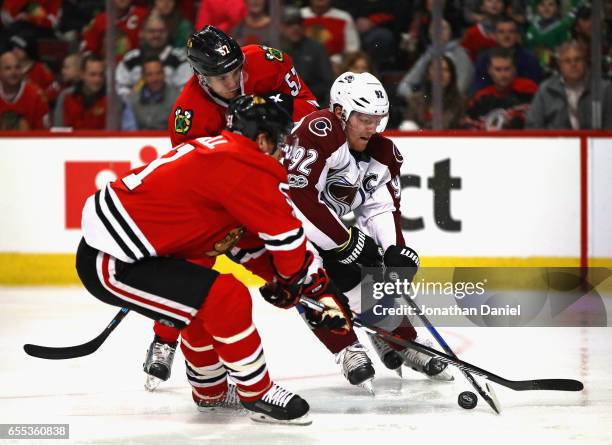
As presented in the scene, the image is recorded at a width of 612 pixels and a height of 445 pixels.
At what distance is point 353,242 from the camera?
3.70 meters

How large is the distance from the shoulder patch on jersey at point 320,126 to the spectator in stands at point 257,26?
7.56 ft

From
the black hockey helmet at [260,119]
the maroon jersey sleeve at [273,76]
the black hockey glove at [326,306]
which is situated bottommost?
the black hockey glove at [326,306]

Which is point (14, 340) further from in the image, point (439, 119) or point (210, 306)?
point (439, 119)

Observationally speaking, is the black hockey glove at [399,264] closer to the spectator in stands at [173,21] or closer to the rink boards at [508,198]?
the rink boards at [508,198]

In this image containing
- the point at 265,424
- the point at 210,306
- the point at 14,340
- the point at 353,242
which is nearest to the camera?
the point at 210,306

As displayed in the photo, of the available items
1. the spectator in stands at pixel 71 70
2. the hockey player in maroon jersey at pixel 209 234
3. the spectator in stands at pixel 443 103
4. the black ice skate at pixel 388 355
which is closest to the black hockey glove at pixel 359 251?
the black ice skate at pixel 388 355

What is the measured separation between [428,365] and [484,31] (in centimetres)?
254

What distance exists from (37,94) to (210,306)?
351 centimetres

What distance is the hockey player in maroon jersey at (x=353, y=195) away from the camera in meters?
3.65

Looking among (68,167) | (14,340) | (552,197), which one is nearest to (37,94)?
(68,167)

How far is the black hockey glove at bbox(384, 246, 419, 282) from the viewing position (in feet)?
12.1

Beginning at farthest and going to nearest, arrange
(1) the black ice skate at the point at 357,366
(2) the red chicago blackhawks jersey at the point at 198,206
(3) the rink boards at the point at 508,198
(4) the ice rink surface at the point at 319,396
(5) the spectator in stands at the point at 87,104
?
(5) the spectator in stands at the point at 87,104 → (3) the rink boards at the point at 508,198 → (1) the black ice skate at the point at 357,366 → (4) the ice rink surface at the point at 319,396 → (2) the red chicago blackhawks jersey at the point at 198,206

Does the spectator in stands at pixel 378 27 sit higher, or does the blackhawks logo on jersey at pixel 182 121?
the spectator in stands at pixel 378 27

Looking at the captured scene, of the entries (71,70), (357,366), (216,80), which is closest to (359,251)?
(357,366)
